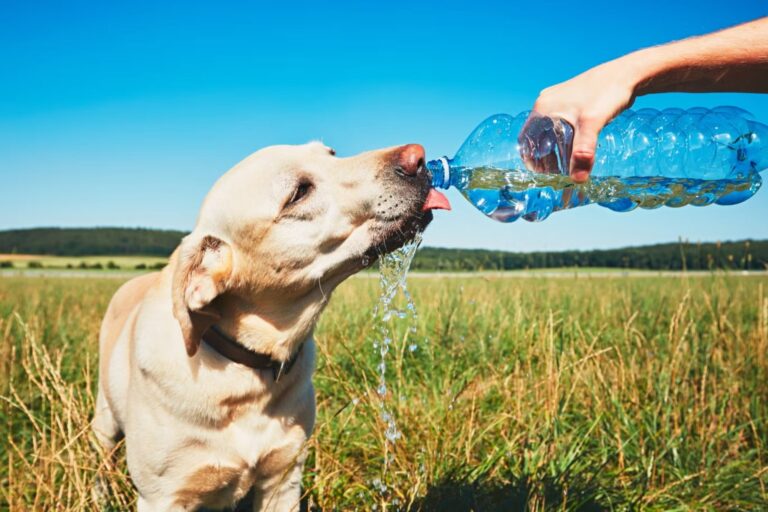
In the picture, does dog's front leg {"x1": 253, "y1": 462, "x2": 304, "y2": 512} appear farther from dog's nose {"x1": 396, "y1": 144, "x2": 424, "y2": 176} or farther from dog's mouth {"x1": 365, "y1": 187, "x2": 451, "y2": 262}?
dog's nose {"x1": 396, "y1": 144, "x2": 424, "y2": 176}

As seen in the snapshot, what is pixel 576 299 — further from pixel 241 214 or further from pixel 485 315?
pixel 241 214

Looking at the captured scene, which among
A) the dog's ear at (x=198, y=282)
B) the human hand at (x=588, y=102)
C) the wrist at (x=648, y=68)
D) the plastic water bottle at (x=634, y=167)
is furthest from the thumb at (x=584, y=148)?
the dog's ear at (x=198, y=282)

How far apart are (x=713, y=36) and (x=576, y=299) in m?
5.25

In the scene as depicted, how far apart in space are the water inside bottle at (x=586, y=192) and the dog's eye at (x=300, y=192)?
0.69m

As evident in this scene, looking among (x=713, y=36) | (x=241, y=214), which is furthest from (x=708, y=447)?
(x=241, y=214)

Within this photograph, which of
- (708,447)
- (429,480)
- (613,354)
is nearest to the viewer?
(429,480)

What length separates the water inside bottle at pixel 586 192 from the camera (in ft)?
8.50

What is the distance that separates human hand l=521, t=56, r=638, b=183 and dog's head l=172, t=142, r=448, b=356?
82cm

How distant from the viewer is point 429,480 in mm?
2730

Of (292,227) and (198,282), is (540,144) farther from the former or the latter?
(198,282)

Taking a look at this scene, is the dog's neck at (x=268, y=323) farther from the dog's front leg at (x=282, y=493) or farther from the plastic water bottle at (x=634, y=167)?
the plastic water bottle at (x=634, y=167)

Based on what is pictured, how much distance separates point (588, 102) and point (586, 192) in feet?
3.86

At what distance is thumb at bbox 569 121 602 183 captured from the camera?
1.50 metres

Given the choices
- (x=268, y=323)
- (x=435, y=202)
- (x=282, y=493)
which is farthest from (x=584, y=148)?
(x=282, y=493)
